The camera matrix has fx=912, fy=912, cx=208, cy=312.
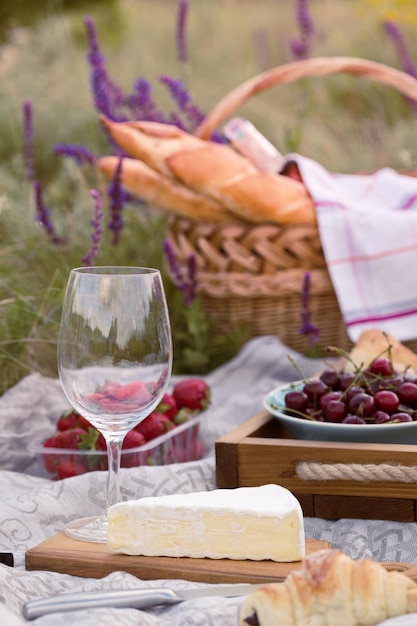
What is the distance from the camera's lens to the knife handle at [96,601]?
0.95 metres

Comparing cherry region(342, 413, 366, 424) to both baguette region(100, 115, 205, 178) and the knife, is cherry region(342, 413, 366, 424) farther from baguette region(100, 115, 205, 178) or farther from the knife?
baguette region(100, 115, 205, 178)

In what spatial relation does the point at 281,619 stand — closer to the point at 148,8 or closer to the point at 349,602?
the point at 349,602

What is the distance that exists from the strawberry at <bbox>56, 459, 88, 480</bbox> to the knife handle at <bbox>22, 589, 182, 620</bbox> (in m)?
0.55

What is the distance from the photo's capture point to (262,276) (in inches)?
88.0

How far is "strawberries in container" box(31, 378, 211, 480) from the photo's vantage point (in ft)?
5.01

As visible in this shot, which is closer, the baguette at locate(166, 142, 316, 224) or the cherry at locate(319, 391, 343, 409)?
the cherry at locate(319, 391, 343, 409)

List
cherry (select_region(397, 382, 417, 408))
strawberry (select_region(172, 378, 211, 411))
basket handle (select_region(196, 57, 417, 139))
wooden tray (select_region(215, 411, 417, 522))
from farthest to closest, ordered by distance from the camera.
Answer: basket handle (select_region(196, 57, 417, 139)) → strawberry (select_region(172, 378, 211, 411)) → cherry (select_region(397, 382, 417, 408)) → wooden tray (select_region(215, 411, 417, 522))

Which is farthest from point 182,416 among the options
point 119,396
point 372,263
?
point 372,263

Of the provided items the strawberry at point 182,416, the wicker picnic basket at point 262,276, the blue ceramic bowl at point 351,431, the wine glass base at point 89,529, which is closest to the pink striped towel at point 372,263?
the wicker picnic basket at point 262,276

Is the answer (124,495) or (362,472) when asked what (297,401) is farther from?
(124,495)

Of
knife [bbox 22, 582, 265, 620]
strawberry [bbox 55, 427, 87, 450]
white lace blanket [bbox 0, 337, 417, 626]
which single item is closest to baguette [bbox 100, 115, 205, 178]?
white lace blanket [bbox 0, 337, 417, 626]

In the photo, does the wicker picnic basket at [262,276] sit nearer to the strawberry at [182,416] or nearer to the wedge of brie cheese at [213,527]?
the strawberry at [182,416]

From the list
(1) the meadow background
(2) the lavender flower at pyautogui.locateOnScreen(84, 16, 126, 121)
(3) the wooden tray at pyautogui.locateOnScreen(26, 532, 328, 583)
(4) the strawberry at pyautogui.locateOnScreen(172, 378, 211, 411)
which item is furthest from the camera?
(2) the lavender flower at pyautogui.locateOnScreen(84, 16, 126, 121)

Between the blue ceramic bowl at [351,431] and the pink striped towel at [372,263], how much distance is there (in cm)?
80
